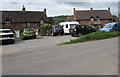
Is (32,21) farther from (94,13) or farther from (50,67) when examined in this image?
(50,67)

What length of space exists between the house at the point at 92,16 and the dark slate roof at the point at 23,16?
14466mm

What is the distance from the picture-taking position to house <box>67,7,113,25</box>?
9281cm

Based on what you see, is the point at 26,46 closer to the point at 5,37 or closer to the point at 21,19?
the point at 5,37

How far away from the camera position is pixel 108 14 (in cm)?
9556

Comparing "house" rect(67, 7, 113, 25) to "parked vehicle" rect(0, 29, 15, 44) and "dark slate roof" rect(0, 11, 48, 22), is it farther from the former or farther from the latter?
"parked vehicle" rect(0, 29, 15, 44)

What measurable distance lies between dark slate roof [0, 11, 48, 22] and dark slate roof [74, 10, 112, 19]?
14.7 meters

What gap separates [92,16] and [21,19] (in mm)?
25056

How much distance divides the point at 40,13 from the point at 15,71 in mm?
70798

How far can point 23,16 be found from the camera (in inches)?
3130

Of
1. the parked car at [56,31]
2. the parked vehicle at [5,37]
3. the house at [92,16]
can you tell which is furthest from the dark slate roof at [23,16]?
the parked vehicle at [5,37]

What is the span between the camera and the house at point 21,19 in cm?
7791

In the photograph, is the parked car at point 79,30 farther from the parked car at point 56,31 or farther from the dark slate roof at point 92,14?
the dark slate roof at point 92,14

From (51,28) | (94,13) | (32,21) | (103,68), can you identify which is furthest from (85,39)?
(94,13)

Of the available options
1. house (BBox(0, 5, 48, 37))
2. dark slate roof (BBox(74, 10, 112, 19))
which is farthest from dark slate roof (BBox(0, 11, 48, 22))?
dark slate roof (BBox(74, 10, 112, 19))
